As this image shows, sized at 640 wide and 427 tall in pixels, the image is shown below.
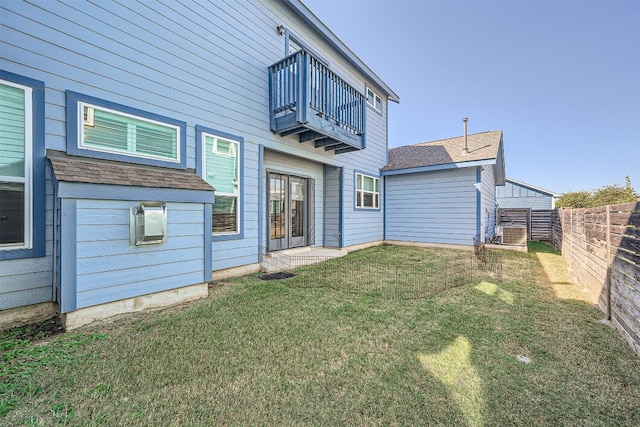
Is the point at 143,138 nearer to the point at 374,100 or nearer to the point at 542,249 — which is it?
the point at 374,100

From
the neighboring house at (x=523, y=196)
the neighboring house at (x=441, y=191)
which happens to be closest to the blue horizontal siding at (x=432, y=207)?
the neighboring house at (x=441, y=191)

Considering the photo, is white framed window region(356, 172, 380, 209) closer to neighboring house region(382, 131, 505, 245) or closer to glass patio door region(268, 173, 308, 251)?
neighboring house region(382, 131, 505, 245)

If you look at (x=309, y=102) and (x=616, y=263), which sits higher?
(x=309, y=102)

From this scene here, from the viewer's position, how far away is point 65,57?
2.92 meters

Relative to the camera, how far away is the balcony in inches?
193

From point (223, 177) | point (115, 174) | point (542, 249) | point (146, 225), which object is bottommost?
point (542, 249)

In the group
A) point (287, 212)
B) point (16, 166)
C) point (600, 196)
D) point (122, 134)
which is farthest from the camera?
point (600, 196)

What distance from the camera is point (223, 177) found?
4559mm

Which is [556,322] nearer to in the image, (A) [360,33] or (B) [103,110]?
(B) [103,110]

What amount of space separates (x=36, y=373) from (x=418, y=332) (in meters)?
3.23

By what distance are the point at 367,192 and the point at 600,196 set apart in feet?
56.1

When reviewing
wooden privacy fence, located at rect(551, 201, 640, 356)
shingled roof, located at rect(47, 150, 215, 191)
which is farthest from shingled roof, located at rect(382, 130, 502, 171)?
shingled roof, located at rect(47, 150, 215, 191)

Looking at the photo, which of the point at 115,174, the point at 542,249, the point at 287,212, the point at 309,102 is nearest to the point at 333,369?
the point at 115,174

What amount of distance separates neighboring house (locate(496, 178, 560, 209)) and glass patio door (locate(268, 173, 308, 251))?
850 inches
